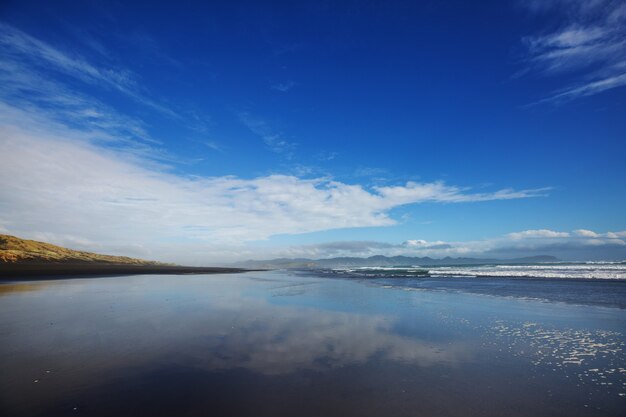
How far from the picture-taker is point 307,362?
8672 millimetres

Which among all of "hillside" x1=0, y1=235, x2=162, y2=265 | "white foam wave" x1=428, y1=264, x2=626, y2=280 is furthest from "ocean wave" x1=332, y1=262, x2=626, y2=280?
"hillside" x1=0, y1=235, x2=162, y2=265

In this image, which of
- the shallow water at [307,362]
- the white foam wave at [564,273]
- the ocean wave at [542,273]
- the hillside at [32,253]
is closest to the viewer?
the shallow water at [307,362]

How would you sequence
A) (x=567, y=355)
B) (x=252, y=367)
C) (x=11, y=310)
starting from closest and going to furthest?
(x=252, y=367)
(x=567, y=355)
(x=11, y=310)

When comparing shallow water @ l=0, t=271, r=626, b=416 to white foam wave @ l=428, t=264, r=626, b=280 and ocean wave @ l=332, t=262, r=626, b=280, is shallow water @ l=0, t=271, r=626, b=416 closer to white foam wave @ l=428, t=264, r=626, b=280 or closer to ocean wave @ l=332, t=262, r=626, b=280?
white foam wave @ l=428, t=264, r=626, b=280

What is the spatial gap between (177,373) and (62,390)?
221 centimetres

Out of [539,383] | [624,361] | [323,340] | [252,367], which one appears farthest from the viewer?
[323,340]

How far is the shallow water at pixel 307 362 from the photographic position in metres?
6.09

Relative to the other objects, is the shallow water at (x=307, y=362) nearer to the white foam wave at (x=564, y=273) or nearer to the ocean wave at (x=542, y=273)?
the white foam wave at (x=564, y=273)

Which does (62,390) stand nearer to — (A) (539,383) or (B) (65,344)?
(B) (65,344)

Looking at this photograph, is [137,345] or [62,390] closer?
[62,390]

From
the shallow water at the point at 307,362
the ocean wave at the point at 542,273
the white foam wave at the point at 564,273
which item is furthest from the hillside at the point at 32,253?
the white foam wave at the point at 564,273

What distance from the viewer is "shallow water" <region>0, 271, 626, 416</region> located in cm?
609

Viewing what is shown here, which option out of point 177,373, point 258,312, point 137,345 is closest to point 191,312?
point 258,312

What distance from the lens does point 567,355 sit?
372 inches
